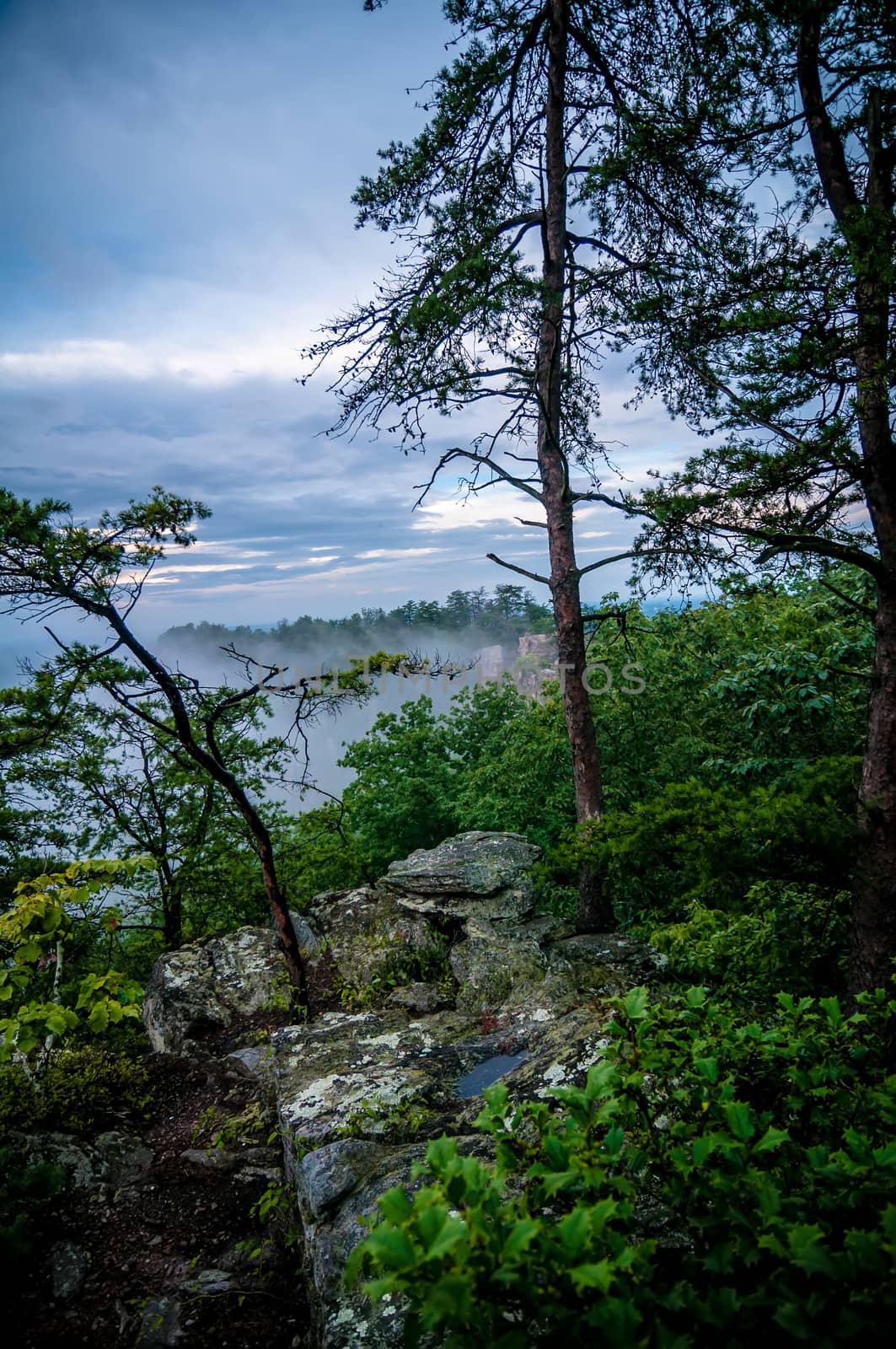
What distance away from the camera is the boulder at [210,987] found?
7090 millimetres

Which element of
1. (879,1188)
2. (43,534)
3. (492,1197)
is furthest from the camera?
(43,534)

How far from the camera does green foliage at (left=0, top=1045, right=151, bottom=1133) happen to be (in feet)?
16.4

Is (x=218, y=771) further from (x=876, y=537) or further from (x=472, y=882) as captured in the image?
(x=876, y=537)

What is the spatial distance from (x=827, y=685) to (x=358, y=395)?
628cm

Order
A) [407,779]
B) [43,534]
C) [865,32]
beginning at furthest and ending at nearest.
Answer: [407,779] → [43,534] → [865,32]

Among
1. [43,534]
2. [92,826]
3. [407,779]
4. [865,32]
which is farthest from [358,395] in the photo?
[407,779]

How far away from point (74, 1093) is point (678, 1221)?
18.1 ft

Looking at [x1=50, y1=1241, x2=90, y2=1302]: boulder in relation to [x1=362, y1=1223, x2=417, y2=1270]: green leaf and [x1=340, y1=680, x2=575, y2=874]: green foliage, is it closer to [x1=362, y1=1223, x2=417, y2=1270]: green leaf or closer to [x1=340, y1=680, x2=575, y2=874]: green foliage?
[x1=362, y1=1223, x2=417, y2=1270]: green leaf

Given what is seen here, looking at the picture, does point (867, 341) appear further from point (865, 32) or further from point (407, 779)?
point (407, 779)

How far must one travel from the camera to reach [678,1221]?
182cm

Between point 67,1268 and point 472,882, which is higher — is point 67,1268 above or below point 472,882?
below

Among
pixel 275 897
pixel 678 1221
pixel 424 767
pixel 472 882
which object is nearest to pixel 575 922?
pixel 472 882

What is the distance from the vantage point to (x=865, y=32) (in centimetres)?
394

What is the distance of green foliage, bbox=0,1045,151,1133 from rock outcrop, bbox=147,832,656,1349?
0.99 meters
